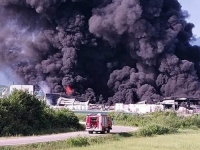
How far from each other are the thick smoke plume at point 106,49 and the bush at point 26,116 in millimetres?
33100

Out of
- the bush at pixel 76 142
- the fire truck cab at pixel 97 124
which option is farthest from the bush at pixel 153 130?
the bush at pixel 76 142

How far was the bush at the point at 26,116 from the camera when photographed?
3080 centimetres

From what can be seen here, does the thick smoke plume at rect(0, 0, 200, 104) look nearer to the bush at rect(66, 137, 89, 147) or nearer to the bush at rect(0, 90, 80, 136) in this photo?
the bush at rect(0, 90, 80, 136)

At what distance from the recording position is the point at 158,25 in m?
72.6

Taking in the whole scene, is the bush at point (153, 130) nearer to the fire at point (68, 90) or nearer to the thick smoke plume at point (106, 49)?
the thick smoke plume at point (106, 49)

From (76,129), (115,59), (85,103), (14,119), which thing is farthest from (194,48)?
(14,119)

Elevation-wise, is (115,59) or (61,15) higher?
(61,15)

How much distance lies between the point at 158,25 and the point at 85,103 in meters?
17.9

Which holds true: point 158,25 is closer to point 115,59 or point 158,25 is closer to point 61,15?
point 115,59

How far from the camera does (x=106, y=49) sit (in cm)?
7719

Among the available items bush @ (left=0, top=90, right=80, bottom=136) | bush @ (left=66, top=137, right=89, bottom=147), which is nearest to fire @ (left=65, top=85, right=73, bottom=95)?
bush @ (left=0, top=90, right=80, bottom=136)

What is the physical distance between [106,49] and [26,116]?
45463 millimetres

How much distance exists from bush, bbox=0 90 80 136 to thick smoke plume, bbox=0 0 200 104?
109 ft

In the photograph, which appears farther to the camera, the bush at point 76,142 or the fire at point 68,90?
the fire at point 68,90
